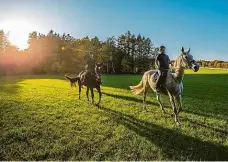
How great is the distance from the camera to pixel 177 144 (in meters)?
7.50

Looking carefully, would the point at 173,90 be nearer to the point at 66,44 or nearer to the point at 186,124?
the point at 186,124

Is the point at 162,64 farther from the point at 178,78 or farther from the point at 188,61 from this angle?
the point at 188,61

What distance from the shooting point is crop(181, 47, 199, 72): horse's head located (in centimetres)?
898

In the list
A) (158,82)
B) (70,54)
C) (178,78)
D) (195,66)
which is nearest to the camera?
(195,66)

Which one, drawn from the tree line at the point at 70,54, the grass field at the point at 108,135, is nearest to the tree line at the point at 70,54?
the tree line at the point at 70,54

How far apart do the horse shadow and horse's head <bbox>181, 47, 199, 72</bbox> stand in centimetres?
267

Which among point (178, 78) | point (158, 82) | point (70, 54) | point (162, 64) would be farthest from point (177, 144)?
point (70, 54)

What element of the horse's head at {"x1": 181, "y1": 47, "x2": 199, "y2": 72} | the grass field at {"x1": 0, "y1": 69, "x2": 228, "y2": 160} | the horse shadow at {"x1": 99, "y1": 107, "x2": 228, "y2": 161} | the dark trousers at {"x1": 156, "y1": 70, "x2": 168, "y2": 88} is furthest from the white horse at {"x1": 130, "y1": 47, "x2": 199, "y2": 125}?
the horse shadow at {"x1": 99, "y1": 107, "x2": 228, "y2": 161}

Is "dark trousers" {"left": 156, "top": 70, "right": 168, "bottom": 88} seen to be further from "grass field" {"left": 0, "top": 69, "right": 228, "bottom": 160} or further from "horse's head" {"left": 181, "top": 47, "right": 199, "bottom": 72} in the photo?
"grass field" {"left": 0, "top": 69, "right": 228, "bottom": 160}

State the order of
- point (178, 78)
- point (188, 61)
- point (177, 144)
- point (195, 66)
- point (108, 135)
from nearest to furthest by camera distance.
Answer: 1. point (177, 144)
2. point (108, 135)
3. point (195, 66)
4. point (188, 61)
5. point (178, 78)

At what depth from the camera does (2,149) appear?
22.5ft

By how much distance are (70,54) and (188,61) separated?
70.5 metres

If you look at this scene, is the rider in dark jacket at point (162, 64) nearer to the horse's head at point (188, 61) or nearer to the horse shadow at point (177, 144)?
the horse's head at point (188, 61)

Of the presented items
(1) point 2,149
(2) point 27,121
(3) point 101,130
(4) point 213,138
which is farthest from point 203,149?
(2) point 27,121
